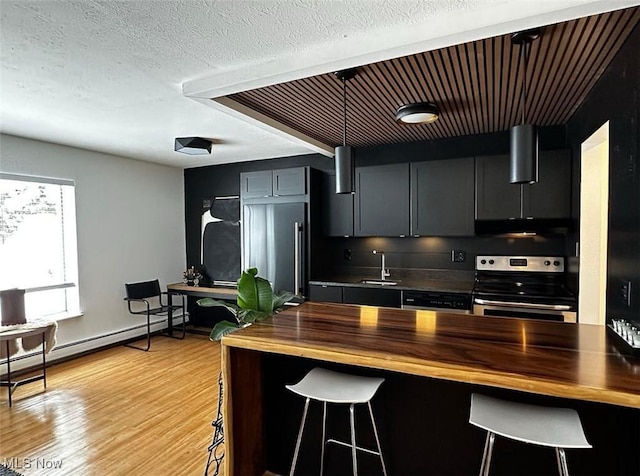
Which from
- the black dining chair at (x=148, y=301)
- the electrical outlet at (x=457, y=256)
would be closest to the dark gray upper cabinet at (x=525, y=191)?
the electrical outlet at (x=457, y=256)

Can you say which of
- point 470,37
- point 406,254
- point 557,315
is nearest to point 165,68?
point 470,37

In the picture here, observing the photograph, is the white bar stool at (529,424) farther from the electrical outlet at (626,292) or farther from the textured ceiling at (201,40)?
the textured ceiling at (201,40)

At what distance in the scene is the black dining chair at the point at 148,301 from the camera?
4.64 meters

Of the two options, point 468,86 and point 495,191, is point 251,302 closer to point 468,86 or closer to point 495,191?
point 468,86

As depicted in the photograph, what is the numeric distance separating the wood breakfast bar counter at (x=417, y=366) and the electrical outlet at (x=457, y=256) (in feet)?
6.86

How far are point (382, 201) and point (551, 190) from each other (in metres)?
1.62

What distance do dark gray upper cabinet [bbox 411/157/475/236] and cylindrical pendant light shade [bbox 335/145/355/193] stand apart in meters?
1.82

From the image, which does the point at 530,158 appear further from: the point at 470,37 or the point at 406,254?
the point at 406,254

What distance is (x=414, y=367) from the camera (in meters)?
1.37

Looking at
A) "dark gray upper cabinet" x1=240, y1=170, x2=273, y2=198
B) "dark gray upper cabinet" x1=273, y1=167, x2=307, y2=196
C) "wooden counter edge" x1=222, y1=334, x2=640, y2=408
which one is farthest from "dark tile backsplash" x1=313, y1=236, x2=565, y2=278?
"wooden counter edge" x1=222, y1=334, x2=640, y2=408

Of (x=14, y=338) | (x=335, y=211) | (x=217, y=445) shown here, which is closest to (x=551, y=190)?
(x=335, y=211)

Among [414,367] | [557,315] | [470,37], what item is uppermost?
[470,37]

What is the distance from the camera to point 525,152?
1.74 metres

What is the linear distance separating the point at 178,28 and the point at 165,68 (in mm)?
493
